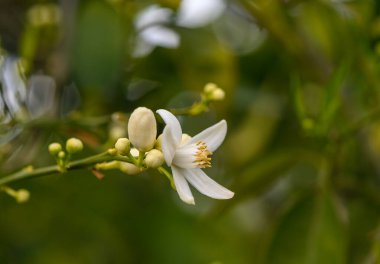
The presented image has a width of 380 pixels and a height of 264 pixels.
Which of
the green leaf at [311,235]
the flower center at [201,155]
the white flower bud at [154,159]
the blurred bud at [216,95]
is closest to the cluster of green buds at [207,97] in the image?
the blurred bud at [216,95]

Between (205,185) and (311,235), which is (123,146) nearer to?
(205,185)

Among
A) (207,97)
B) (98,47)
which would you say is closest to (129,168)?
(207,97)

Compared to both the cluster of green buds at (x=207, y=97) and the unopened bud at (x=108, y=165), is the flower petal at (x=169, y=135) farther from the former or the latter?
the cluster of green buds at (x=207, y=97)

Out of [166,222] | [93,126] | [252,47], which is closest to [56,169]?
[93,126]

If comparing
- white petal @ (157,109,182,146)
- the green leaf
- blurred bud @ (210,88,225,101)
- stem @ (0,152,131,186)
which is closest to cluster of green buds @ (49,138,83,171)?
stem @ (0,152,131,186)

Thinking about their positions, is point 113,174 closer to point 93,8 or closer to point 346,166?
point 93,8

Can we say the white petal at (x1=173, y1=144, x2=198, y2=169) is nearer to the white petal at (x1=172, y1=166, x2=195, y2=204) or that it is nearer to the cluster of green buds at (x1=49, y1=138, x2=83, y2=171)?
the white petal at (x1=172, y1=166, x2=195, y2=204)
